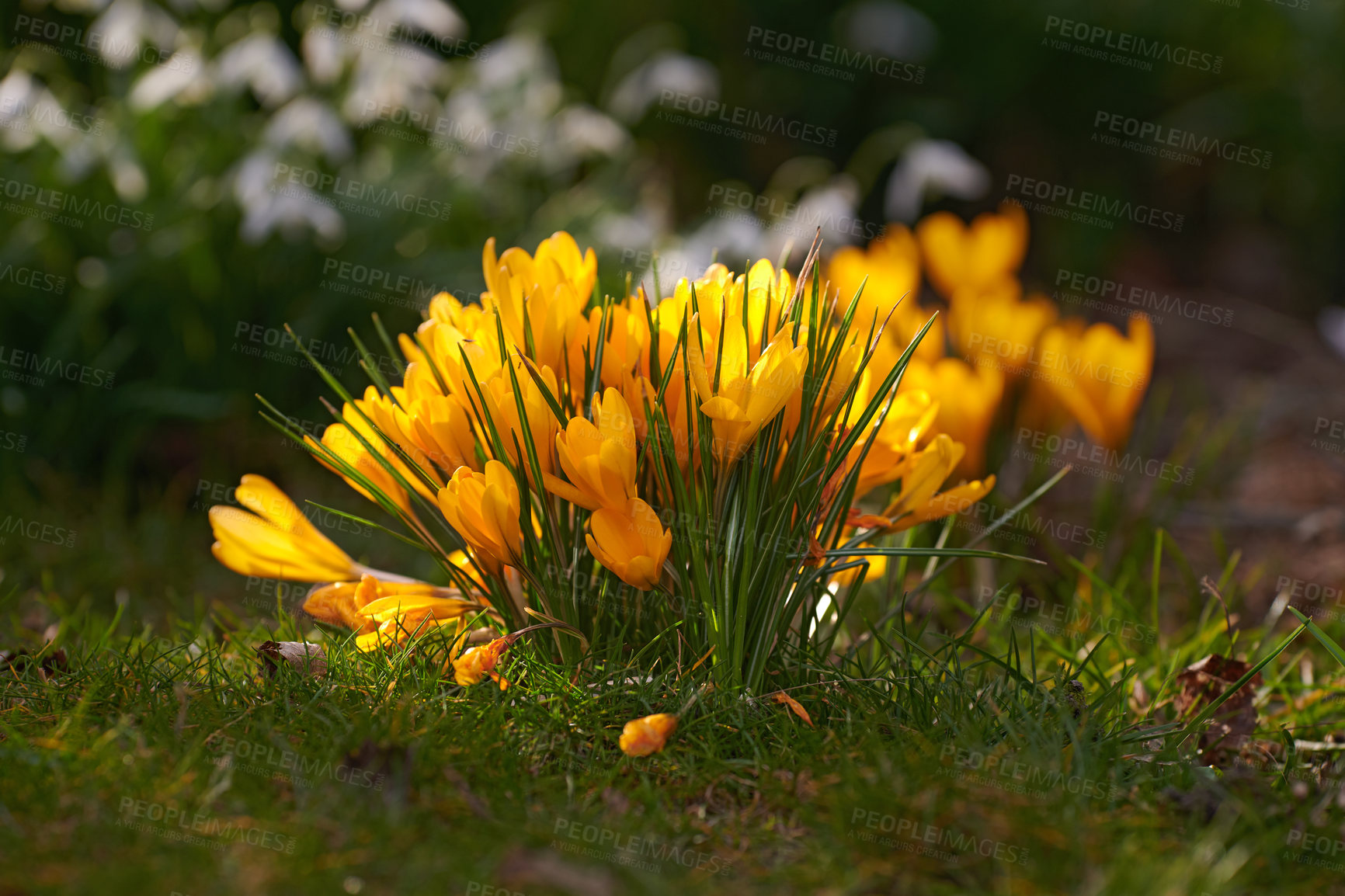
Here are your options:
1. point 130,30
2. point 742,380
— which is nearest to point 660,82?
point 130,30

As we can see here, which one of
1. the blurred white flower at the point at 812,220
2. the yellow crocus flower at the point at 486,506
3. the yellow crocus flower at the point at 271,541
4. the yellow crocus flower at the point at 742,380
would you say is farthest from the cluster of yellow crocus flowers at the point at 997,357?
the yellow crocus flower at the point at 271,541

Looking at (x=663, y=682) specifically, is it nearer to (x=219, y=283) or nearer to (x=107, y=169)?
(x=219, y=283)

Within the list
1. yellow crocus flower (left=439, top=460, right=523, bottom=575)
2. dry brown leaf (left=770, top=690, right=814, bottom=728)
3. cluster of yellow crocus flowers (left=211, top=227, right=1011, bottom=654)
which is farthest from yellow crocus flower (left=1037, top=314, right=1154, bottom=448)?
yellow crocus flower (left=439, top=460, right=523, bottom=575)

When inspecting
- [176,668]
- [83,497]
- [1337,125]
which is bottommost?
[83,497]

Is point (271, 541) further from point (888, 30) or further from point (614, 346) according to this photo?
point (888, 30)

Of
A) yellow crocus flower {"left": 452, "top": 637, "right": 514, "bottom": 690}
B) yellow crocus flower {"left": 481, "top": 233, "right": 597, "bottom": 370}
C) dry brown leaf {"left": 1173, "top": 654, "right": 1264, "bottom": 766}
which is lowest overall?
dry brown leaf {"left": 1173, "top": 654, "right": 1264, "bottom": 766}

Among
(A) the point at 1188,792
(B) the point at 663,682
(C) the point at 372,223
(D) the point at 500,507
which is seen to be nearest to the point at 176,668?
(D) the point at 500,507

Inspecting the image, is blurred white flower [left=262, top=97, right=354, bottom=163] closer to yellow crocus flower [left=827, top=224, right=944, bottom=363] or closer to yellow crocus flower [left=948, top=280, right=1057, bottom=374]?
yellow crocus flower [left=827, top=224, right=944, bottom=363]
